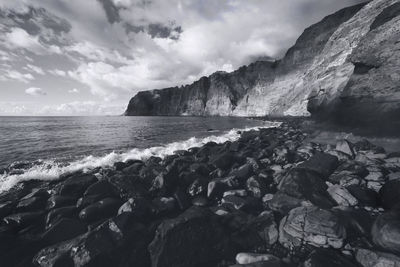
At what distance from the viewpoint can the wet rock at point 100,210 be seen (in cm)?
530

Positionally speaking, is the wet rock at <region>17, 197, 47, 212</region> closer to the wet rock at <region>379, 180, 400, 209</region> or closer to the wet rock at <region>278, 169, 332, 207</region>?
the wet rock at <region>278, 169, 332, 207</region>

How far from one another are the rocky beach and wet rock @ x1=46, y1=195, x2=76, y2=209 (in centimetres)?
3

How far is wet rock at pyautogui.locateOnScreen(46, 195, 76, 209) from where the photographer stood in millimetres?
5903

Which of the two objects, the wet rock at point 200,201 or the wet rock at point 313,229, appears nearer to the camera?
the wet rock at point 313,229

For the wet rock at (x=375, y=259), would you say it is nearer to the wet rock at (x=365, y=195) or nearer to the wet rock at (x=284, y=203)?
the wet rock at (x=284, y=203)

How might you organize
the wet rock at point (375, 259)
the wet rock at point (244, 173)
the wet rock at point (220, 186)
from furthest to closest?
the wet rock at point (244, 173)
the wet rock at point (220, 186)
the wet rock at point (375, 259)

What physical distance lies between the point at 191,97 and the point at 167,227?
142547mm

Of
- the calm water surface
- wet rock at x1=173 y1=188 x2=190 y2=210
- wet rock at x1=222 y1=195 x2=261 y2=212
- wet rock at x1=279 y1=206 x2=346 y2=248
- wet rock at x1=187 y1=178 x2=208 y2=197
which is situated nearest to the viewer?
wet rock at x1=279 y1=206 x2=346 y2=248

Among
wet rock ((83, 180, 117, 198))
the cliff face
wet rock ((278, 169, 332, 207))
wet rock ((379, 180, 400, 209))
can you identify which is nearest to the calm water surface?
wet rock ((83, 180, 117, 198))

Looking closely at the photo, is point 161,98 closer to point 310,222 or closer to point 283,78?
point 283,78

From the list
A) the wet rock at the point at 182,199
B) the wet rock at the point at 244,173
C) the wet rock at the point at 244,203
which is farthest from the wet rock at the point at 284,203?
the wet rock at the point at 182,199

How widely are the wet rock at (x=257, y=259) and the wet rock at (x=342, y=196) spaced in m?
3.05

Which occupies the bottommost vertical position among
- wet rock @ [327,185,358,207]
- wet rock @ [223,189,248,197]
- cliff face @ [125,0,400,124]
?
wet rock @ [223,189,248,197]

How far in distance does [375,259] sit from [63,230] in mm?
6582
